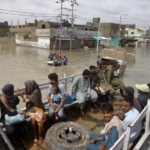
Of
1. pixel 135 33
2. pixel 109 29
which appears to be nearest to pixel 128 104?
pixel 109 29

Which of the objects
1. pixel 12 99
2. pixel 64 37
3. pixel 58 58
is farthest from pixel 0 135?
pixel 64 37

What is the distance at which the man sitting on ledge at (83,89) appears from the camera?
4961 mm

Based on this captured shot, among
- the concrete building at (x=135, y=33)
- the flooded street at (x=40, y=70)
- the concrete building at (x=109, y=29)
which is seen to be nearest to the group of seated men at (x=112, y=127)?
the flooded street at (x=40, y=70)

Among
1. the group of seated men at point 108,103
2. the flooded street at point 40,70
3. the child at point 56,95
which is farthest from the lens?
the flooded street at point 40,70

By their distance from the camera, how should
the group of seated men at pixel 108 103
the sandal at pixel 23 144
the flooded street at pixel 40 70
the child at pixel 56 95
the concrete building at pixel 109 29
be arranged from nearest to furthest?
1. the group of seated men at pixel 108 103
2. the sandal at pixel 23 144
3. the child at pixel 56 95
4. the flooded street at pixel 40 70
5. the concrete building at pixel 109 29

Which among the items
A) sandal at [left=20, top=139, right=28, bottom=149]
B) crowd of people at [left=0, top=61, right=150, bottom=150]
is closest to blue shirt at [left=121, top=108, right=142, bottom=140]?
crowd of people at [left=0, top=61, right=150, bottom=150]

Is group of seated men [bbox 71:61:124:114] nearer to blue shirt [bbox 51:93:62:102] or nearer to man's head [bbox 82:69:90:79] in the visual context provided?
man's head [bbox 82:69:90:79]

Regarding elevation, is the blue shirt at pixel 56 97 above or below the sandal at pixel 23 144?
above

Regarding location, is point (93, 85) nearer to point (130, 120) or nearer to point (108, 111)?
point (130, 120)

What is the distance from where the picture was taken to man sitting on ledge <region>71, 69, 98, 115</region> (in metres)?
4.96

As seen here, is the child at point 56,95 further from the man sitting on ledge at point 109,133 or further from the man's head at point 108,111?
the man's head at point 108,111

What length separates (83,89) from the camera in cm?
512

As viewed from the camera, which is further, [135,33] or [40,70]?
[135,33]

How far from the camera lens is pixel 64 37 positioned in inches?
1414
